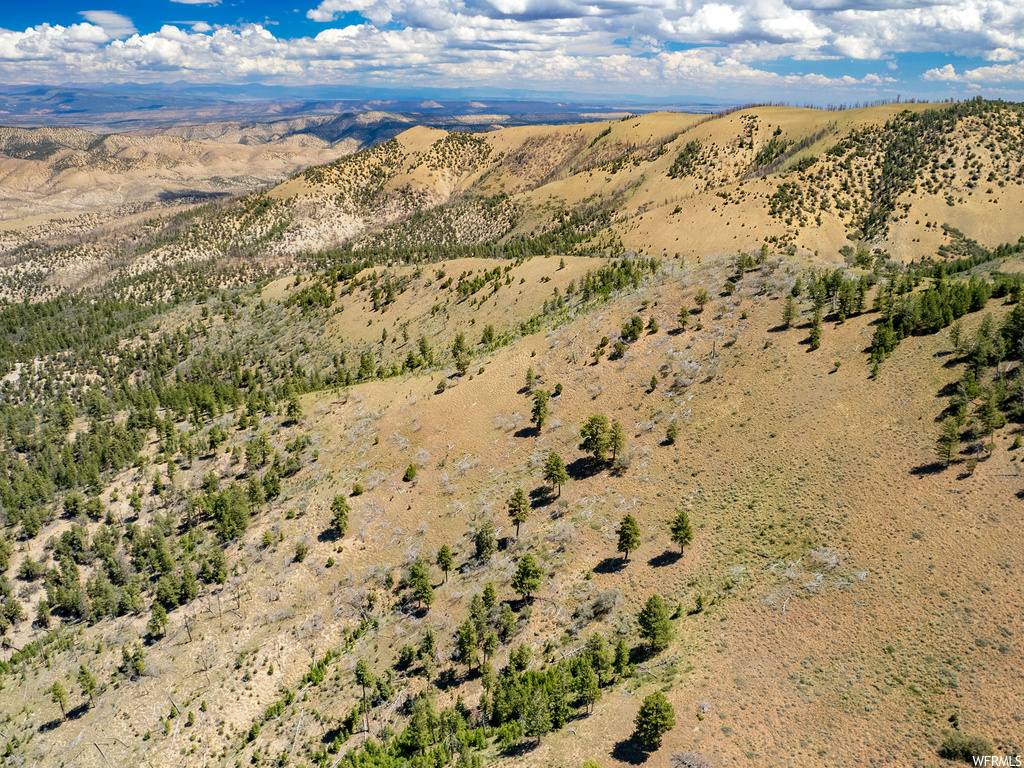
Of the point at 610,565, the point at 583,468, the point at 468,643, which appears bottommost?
the point at 468,643

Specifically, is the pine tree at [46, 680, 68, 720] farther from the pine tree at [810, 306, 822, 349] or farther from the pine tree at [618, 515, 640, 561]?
the pine tree at [810, 306, 822, 349]

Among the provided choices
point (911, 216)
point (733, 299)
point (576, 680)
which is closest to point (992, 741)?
point (576, 680)

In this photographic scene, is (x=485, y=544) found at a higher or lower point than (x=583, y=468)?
lower

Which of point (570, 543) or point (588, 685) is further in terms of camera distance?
point (570, 543)

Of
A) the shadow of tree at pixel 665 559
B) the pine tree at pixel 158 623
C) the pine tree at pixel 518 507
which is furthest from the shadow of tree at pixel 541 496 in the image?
the pine tree at pixel 158 623

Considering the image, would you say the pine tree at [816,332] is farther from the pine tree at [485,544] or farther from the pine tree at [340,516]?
the pine tree at [340,516]

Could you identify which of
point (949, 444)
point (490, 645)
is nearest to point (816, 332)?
point (949, 444)

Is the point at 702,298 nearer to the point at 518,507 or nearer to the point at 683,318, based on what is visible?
the point at 683,318

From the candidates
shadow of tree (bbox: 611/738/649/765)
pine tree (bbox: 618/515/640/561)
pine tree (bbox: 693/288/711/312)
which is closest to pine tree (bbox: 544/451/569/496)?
pine tree (bbox: 618/515/640/561)
